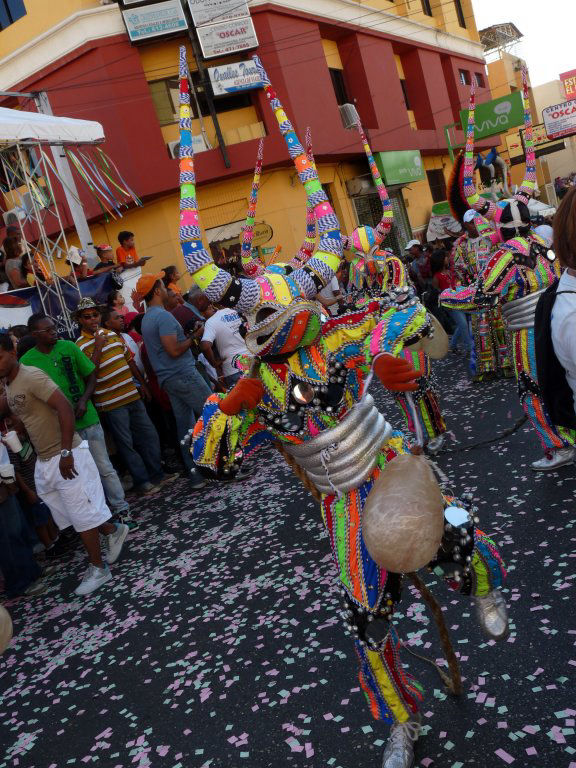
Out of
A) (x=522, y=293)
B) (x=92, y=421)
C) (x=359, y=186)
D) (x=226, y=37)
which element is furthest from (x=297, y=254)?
(x=359, y=186)

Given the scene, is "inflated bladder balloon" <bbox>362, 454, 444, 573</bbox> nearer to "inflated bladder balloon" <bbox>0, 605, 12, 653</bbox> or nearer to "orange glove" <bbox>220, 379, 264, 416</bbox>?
"orange glove" <bbox>220, 379, 264, 416</bbox>

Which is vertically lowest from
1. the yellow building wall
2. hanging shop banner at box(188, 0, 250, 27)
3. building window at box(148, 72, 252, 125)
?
building window at box(148, 72, 252, 125)

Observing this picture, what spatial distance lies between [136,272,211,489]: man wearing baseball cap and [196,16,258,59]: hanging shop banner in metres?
11.8

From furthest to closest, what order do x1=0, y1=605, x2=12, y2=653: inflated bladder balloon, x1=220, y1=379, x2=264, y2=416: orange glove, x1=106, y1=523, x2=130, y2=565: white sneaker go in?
x1=106, y1=523, x2=130, y2=565: white sneaker, x1=220, y1=379, x2=264, y2=416: orange glove, x1=0, y1=605, x2=12, y2=653: inflated bladder balloon

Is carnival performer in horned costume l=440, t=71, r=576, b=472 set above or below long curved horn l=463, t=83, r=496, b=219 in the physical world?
below

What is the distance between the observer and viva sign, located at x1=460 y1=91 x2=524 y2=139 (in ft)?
59.6

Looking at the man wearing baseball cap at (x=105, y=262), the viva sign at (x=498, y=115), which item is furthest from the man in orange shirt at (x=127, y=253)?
the viva sign at (x=498, y=115)

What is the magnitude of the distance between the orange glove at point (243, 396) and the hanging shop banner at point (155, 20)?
1602cm

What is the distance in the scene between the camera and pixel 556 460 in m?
4.61

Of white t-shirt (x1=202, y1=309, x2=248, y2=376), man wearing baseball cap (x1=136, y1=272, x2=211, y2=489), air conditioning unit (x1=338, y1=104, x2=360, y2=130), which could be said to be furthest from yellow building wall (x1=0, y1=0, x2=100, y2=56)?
white t-shirt (x1=202, y1=309, x2=248, y2=376)

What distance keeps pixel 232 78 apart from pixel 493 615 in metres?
16.7

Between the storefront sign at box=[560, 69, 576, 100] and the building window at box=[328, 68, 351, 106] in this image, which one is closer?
the building window at box=[328, 68, 351, 106]

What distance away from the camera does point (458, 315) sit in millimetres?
9516

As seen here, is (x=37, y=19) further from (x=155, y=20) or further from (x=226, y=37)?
(x=226, y=37)
